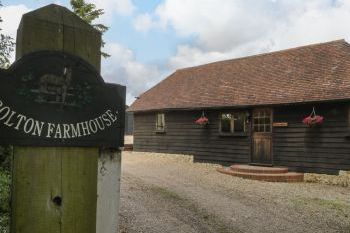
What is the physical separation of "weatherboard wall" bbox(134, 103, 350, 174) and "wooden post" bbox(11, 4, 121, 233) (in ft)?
43.4

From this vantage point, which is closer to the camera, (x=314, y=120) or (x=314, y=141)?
(x=314, y=120)

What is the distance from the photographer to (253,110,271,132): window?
621 inches

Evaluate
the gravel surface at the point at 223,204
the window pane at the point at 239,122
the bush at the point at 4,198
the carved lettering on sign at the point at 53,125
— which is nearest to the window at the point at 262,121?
the window pane at the point at 239,122

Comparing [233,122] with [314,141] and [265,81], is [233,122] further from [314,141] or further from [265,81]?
[314,141]

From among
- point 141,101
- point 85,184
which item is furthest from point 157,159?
point 85,184

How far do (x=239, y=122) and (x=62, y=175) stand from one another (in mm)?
15555

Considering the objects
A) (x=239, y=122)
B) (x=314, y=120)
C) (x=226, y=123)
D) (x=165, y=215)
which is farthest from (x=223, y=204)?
(x=226, y=123)

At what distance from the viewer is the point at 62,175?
5.34ft

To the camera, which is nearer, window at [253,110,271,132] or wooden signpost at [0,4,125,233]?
wooden signpost at [0,4,125,233]

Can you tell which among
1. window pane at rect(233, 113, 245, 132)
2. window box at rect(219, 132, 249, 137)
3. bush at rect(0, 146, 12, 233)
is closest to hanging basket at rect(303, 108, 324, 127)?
window box at rect(219, 132, 249, 137)

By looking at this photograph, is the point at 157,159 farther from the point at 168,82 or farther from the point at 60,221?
the point at 60,221

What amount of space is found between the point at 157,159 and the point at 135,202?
11.0m

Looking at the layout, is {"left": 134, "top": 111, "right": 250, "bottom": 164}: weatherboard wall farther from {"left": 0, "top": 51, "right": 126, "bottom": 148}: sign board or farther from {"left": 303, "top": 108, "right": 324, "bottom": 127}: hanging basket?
{"left": 0, "top": 51, "right": 126, "bottom": 148}: sign board

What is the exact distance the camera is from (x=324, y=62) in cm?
1634
